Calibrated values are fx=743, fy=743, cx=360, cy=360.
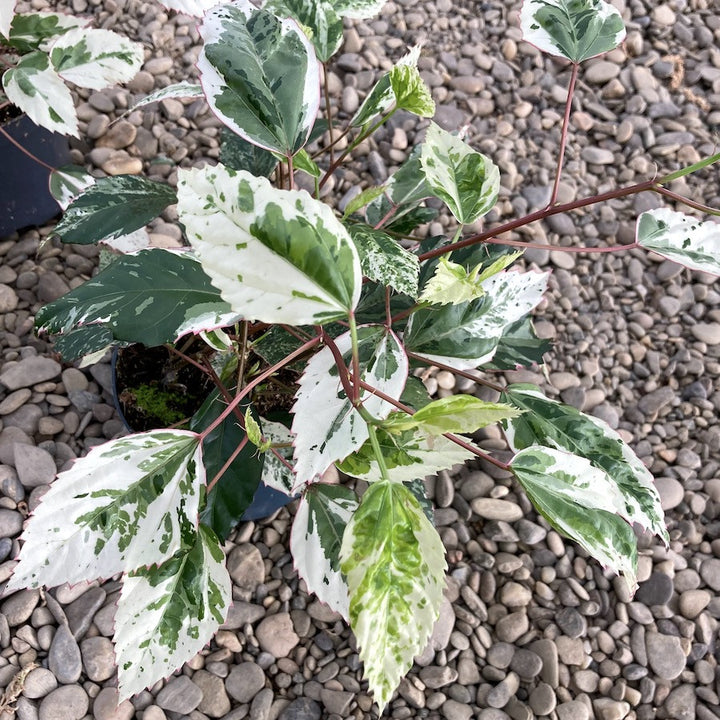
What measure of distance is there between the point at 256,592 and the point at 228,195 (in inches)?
29.7

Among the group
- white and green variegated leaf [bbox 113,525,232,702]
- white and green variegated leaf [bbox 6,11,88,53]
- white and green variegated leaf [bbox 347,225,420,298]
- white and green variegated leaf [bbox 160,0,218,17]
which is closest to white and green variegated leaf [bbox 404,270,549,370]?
white and green variegated leaf [bbox 347,225,420,298]

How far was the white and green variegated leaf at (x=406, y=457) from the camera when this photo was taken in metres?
0.67

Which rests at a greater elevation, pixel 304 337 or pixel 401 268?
pixel 401 268

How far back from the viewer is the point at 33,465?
1140 mm

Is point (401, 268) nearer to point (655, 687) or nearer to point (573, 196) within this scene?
point (655, 687)

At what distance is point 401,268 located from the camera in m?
0.73

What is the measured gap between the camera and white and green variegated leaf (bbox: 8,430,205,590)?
63 cm

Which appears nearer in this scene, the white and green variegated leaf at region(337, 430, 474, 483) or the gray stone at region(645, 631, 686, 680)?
the white and green variegated leaf at region(337, 430, 474, 483)

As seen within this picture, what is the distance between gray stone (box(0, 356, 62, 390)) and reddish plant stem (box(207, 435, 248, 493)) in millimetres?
553

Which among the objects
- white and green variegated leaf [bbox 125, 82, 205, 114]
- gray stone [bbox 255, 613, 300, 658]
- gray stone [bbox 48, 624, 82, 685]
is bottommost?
gray stone [bbox 255, 613, 300, 658]

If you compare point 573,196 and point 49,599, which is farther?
point 573,196

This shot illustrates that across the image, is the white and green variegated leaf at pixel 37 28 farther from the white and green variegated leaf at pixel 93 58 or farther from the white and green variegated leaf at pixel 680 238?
the white and green variegated leaf at pixel 680 238

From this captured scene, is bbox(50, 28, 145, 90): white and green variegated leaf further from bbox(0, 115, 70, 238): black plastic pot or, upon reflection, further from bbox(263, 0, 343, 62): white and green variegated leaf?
bbox(263, 0, 343, 62): white and green variegated leaf

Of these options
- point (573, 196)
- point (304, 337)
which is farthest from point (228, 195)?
point (573, 196)
